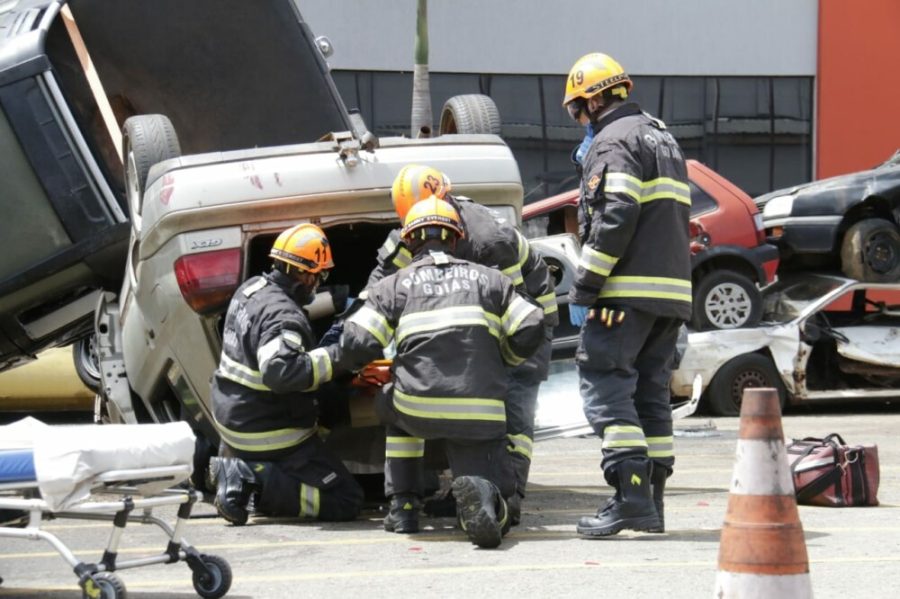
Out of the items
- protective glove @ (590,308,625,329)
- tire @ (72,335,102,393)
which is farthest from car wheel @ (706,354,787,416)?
protective glove @ (590,308,625,329)

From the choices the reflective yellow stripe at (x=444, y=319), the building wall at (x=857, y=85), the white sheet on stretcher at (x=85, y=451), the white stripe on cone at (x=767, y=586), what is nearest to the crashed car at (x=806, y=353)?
the reflective yellow stripe at (x=444, y=319)

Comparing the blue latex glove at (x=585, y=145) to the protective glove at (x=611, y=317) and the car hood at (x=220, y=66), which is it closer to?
the protective glove at (x=611, y=317)

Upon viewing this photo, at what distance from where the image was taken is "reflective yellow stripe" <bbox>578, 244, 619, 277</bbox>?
7.11 meters

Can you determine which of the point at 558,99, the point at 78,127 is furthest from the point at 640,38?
Result: the point at 78,127

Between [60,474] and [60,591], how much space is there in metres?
0.91

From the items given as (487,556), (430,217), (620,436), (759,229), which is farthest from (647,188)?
(759,229)

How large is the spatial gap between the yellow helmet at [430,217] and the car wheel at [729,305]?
713 cm

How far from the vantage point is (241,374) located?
779cm

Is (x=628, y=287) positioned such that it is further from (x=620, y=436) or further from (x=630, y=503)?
(x=630, y=503)

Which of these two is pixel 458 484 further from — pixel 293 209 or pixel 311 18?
pixel 311 18

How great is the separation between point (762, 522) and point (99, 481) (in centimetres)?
213

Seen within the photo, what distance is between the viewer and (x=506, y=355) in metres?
7.43

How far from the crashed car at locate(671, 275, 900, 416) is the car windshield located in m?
0.01

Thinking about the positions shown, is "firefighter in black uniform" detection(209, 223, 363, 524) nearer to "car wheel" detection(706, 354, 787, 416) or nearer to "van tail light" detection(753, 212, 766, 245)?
"car wheel" detection(706, 354, 787, 416)
